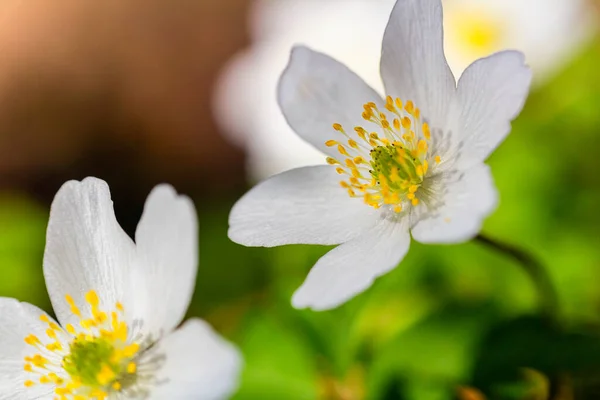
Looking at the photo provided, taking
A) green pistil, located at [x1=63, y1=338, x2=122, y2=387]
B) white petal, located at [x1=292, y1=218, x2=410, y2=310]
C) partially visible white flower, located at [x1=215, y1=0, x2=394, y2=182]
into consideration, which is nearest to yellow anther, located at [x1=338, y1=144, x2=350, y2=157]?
white petal, located at [x1=292, y1=218, x2=410, y2=310]

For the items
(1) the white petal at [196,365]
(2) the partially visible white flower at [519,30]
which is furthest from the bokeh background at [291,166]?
(1) the white petal at [196,365]

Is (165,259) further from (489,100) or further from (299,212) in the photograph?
(489,100)

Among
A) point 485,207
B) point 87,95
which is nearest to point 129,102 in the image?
point 87,95

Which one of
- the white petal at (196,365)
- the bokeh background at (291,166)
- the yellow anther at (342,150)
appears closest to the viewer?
the white petal at (196,365)

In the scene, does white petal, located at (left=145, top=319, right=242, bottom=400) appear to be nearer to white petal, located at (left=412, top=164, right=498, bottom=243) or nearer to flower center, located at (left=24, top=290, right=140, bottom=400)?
flower center, located at (left=24, top=290, right=140, bottom=400)

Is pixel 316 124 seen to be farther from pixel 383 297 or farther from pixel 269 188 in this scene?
pixel 383 297

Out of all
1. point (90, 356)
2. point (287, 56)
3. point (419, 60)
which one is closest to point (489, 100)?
point (419, 60)

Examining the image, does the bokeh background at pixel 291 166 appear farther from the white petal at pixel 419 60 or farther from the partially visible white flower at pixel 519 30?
the white petal at pixel 419 60
